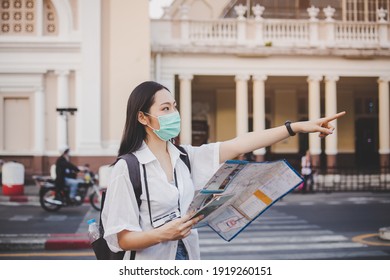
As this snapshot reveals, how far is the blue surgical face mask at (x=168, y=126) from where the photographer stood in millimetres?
2355

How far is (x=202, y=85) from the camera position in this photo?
1566 cm

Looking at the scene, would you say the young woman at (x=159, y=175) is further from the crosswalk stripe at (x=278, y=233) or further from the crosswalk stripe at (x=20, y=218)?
the crosswalk stripe at (x=20, y=218)

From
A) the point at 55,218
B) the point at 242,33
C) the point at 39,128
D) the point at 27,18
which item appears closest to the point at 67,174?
the point at 55,218

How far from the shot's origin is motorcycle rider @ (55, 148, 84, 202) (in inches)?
298

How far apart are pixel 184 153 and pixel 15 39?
13.5 feet

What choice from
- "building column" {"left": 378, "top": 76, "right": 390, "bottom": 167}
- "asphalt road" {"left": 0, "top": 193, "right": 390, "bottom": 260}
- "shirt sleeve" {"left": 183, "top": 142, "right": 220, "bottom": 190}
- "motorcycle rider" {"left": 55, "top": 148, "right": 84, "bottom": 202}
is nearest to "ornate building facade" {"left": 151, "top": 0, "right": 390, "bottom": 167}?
"asphalt road" {"left": 0, "top": 193, "right": 390, "bottom": 260}

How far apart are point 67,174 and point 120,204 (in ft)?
22.3

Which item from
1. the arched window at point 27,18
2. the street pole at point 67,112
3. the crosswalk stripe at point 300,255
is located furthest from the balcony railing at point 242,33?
the crosswalk stripe at point 300,255

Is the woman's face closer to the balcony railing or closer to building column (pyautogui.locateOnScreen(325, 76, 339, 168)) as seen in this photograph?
building column (pyautogui.locateOnScreen(325, 76, 339, 168))

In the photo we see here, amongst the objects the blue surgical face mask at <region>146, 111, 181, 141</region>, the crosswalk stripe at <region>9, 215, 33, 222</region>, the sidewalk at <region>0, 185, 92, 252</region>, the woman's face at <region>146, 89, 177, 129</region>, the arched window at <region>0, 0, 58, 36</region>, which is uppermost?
the arched window at <region>0, 0, 58, 36</region>

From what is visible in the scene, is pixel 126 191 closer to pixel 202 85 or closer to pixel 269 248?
pixel 269 248

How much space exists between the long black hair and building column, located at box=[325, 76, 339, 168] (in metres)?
9.01

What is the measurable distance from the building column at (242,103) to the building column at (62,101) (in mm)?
6762
